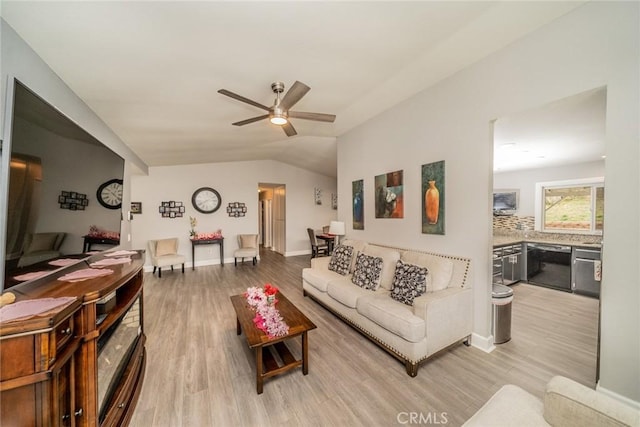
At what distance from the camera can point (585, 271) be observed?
12.2 ft

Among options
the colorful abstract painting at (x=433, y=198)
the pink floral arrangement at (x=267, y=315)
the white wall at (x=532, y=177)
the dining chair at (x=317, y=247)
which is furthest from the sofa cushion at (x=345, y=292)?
the white wall at (x=532, y=177)

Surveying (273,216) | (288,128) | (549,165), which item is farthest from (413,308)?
(273,216)

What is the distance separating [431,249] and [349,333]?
1.40m

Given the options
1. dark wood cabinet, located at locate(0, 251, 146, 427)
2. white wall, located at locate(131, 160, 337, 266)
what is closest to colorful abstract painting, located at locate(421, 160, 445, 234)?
dark wood cabinet, located at locate(0, 251, 146, 427)

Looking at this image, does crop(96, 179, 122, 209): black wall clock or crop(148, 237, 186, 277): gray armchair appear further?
crop(148, 237, 186, 277): gray armchair

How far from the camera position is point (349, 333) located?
8.87 ft

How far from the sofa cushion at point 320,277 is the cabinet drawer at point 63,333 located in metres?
2.46

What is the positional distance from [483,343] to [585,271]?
2928mm

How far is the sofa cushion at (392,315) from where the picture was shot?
1987 millimetres

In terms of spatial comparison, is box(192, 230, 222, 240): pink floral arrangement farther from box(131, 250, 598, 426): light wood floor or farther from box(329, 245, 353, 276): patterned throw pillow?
box(329, 245, 353, 276): patterned throw pillow

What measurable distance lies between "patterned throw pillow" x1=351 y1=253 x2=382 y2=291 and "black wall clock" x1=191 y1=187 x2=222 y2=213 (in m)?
4.84

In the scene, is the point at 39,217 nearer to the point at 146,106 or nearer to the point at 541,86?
the point at 146,106

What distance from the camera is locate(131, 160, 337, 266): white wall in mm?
5738

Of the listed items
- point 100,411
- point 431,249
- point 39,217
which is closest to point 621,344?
point 431,249
